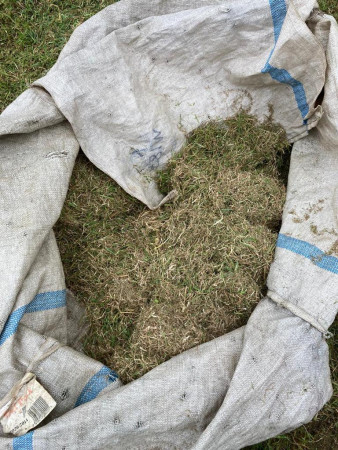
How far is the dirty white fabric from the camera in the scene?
1347 mm

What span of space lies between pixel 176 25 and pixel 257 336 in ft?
3.60

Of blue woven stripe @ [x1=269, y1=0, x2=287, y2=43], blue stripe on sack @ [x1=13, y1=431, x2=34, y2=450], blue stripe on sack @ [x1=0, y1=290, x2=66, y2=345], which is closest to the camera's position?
blue stripe on sack @ [x1=13, y1=431, x2=34, y2=450]

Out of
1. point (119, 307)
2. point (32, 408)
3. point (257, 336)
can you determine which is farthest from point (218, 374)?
point (32, 408)

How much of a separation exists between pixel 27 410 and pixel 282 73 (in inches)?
55.0

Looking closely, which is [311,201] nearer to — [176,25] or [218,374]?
[218,374]

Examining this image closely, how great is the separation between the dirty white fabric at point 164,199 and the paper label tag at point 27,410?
5 cm

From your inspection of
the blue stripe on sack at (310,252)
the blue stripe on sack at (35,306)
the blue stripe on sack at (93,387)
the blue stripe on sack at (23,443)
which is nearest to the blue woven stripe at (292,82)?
the blue stripe on sack at (310,252)

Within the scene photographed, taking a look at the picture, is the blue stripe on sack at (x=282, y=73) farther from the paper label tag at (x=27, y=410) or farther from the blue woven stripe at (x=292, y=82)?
the paper label tag at (x=27, y=410)

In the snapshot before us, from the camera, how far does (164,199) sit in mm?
1611

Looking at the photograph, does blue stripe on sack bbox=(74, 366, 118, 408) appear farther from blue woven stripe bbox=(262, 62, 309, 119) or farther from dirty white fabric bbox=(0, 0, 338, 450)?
blue woven stripe bbox=(262, 62, 309, 119)

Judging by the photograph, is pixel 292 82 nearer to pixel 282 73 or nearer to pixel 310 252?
pixel 282 73

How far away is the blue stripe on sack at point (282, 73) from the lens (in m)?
1.54

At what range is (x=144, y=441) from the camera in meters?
1.36

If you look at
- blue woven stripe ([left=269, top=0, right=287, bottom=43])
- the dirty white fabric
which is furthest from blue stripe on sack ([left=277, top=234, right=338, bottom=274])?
blue woven stripe ([left=269, top=0, right=287, bottom=43])
